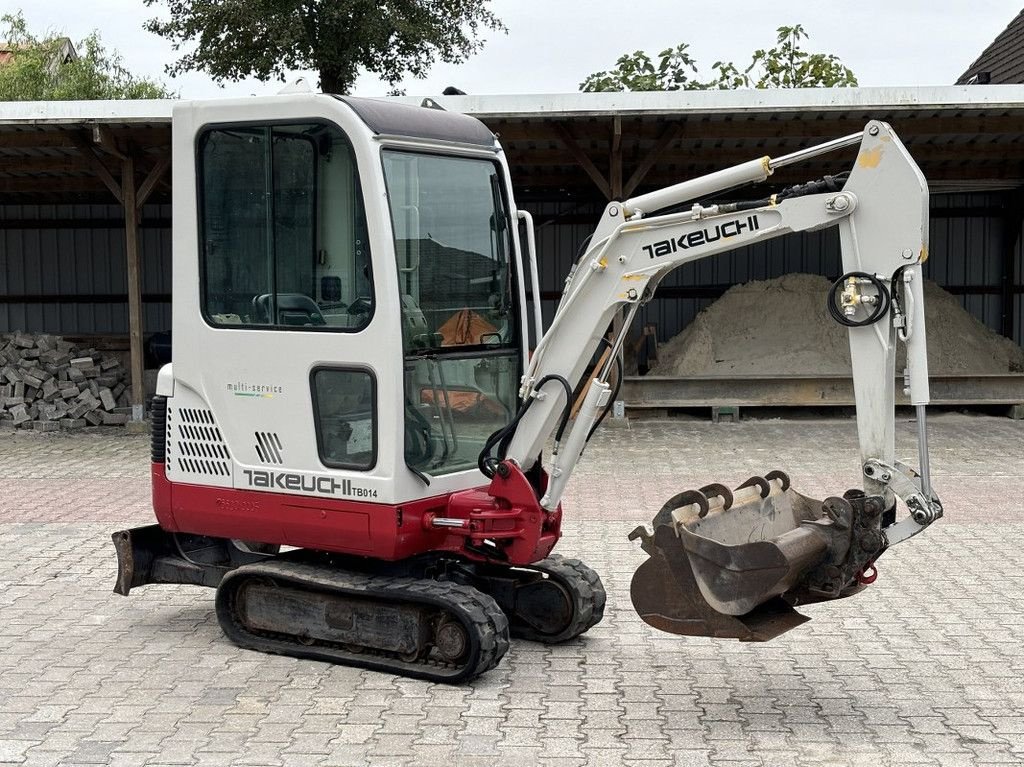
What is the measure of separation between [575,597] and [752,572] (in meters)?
1.37

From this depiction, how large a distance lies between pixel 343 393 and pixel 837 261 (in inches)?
539

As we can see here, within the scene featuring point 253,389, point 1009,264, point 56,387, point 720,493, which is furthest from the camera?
point 1009,264

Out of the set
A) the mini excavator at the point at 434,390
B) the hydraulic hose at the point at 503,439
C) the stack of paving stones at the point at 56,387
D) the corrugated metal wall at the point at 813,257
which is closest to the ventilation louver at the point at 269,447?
the mini excavator at the point at 434,390

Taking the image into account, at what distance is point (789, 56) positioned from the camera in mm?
28500

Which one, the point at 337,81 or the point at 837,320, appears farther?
the point at 337,81

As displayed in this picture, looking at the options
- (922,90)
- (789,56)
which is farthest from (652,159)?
(789,56)

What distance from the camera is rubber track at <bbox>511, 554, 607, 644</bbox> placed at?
20.1ft

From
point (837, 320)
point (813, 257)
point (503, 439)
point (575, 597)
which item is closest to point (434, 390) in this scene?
point (503, 439)

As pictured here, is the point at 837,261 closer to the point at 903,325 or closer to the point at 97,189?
the point at 97,189

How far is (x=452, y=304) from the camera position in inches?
234

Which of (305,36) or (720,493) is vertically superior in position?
(305,36)

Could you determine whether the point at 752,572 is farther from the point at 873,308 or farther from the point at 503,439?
the point at 503,439

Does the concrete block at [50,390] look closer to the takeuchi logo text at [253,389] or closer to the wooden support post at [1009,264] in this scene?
the takeuchi logo text at [253,389]

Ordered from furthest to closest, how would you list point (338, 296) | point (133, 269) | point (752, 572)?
point (133, 269)
point (338, 296)
point (752, 572)
